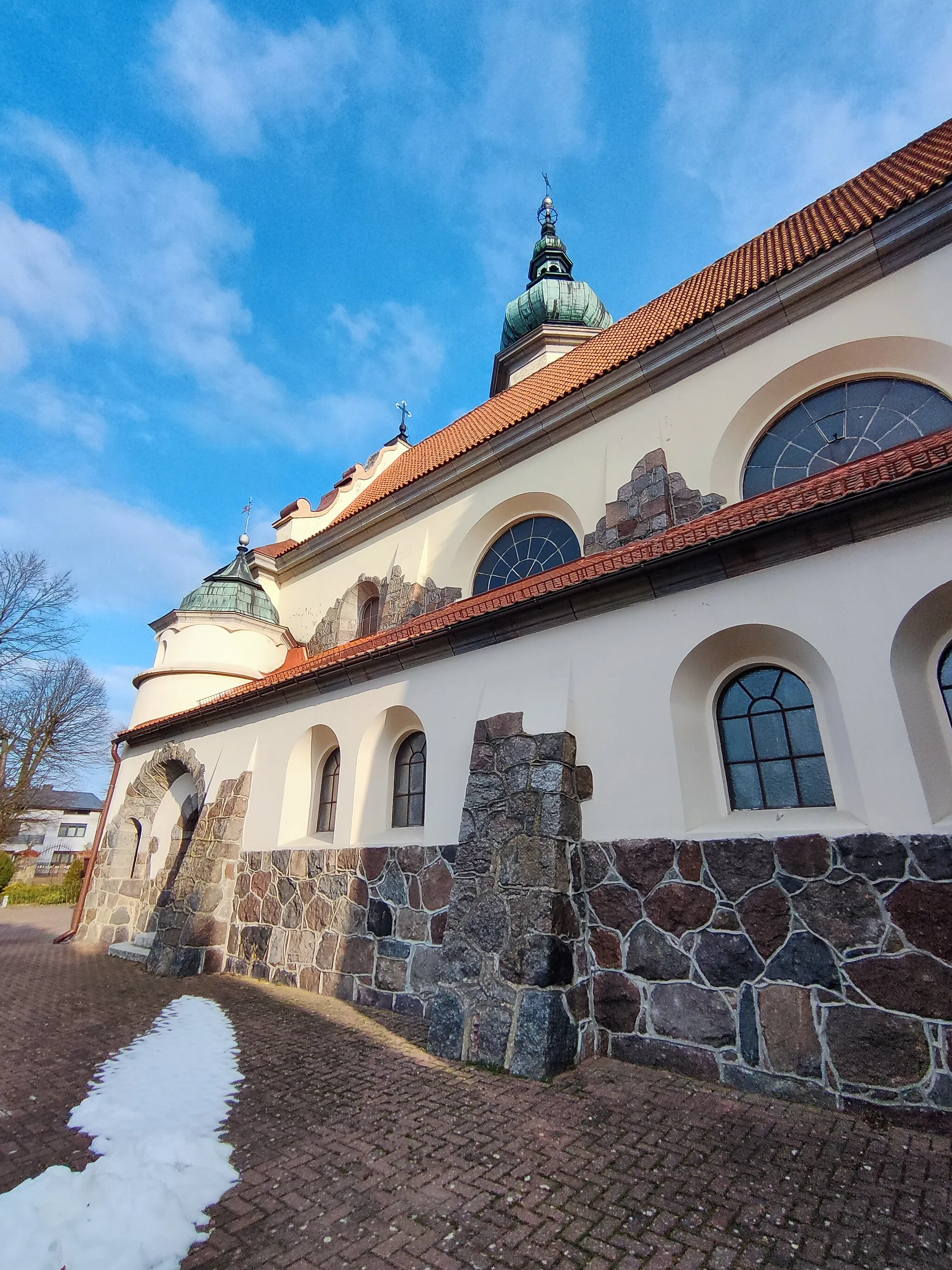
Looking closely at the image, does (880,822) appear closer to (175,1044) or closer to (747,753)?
(747,753)

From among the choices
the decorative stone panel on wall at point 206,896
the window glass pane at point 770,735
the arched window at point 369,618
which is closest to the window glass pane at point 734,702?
the window glass pane at point 770,735

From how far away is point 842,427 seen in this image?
6.69 m

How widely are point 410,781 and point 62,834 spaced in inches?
1918

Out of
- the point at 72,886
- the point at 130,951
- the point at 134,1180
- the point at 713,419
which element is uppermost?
the point at 713,419

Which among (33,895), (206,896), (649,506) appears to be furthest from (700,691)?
(33,895)

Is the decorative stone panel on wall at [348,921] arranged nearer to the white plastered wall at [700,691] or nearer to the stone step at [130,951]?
the white plastered wall at [700,691]

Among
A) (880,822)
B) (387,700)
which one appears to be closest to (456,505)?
(387,700)

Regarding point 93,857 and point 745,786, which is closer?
point 745,786

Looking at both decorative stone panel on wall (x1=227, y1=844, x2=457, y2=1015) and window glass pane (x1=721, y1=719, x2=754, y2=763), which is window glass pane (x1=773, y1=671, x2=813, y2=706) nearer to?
window glass pane (x1=721, y1=719, x2=754, y2=763)

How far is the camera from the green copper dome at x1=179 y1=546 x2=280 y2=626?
493 inches

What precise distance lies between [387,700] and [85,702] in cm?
2398

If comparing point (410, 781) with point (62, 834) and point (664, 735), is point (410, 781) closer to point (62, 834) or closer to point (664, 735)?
point (664, 735)

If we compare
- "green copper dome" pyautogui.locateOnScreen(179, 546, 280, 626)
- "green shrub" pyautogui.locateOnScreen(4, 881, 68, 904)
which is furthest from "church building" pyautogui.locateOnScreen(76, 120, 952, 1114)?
"green shrub" pyautogui.locateOnScreen(4, 881, 68, 904)

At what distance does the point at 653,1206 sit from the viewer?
2.54 m
